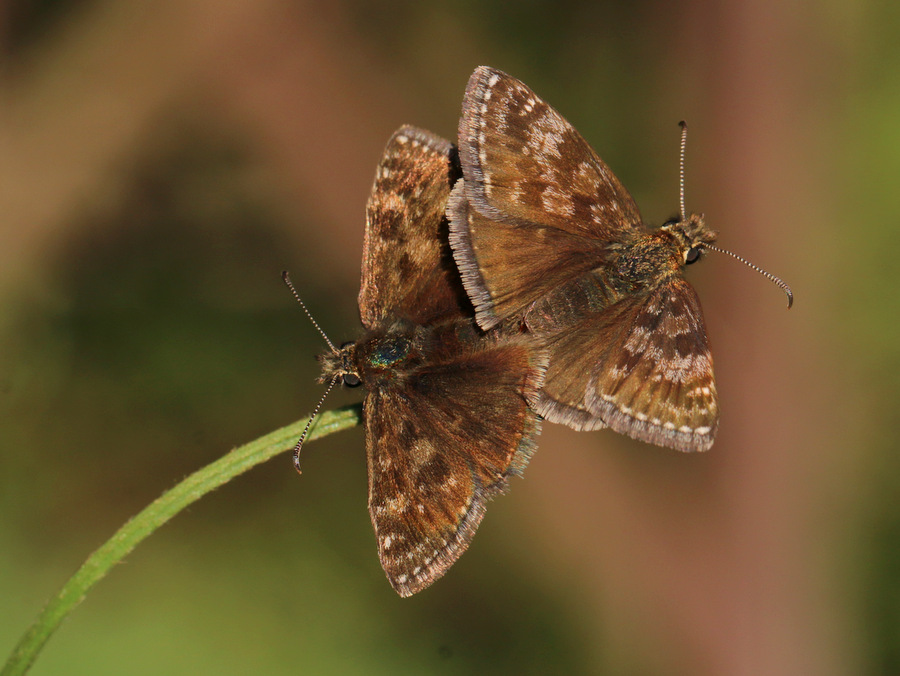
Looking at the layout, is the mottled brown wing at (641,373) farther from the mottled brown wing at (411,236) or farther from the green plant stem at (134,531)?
the green plant stem at (134,531)

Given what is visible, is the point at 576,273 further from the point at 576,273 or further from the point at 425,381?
the point at 425,381

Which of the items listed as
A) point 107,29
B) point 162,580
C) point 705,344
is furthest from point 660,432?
point 107,29

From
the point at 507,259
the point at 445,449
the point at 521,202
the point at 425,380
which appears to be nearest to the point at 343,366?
the point at 425,380

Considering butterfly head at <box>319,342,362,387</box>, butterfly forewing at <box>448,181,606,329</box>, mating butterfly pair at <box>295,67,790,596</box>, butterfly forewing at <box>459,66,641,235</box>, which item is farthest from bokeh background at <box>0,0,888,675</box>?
butterfly forewing at <box>459,66,641,235</box>

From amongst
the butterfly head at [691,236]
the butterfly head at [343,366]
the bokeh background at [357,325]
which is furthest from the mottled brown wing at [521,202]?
the bokeh background at [357,325]

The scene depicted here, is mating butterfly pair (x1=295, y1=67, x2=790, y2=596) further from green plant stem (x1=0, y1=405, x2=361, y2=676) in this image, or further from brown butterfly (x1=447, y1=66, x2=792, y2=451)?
green plant stem (x1=0, y1=405, x2=361, y2=676)

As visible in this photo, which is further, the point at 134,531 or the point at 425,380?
the point at 425,380

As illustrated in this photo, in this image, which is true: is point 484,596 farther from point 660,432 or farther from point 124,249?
point 124,249
